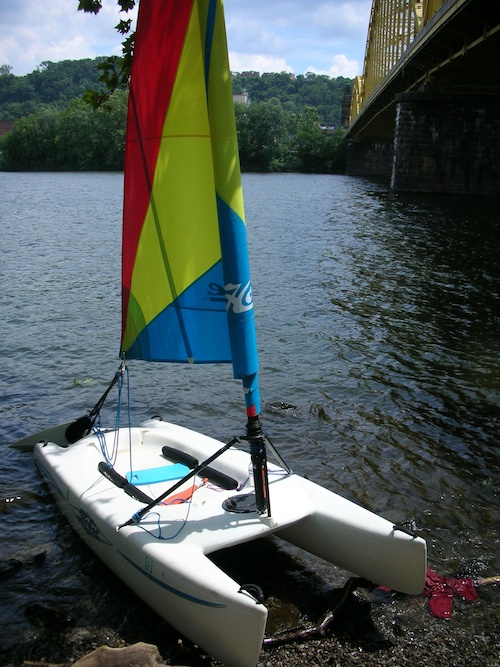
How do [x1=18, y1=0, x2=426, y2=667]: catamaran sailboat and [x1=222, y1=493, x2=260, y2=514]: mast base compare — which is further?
[x1=222, y1=493, x2=260, y2=514]: mast base

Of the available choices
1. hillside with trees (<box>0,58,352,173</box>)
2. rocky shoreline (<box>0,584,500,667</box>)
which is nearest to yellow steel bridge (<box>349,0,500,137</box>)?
rocky shoreline (<box>0,584,500,667</box>)

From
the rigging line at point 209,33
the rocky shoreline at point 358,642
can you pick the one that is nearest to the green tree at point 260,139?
the rigging line at point 209,33

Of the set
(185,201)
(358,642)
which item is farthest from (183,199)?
(358,642)

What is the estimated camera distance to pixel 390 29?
1924 inches

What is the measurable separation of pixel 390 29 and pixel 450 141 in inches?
534

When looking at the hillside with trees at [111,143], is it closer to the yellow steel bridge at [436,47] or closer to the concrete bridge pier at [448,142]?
the yellow steel bridge at [436,47]

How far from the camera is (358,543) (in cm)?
508

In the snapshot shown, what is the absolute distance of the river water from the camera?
5.59 m

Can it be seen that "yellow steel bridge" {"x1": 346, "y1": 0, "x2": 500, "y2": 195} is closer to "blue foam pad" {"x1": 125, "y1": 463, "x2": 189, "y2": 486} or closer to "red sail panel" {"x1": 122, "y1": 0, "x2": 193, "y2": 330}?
"red sail panel" {"x1": 122, "y1": 0, "x2": 193, "y2": 330}

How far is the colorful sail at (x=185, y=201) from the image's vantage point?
4.73m

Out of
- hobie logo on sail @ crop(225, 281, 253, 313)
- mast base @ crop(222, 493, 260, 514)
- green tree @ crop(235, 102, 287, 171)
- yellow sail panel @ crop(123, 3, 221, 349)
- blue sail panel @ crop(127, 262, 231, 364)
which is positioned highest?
yellow sail panel @ crop(123, 3, 221, 349)

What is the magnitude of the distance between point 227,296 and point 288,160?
108523mm

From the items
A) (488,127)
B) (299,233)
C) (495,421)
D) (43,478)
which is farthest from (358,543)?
(488,127)

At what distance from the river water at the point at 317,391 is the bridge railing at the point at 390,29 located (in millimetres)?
17338
